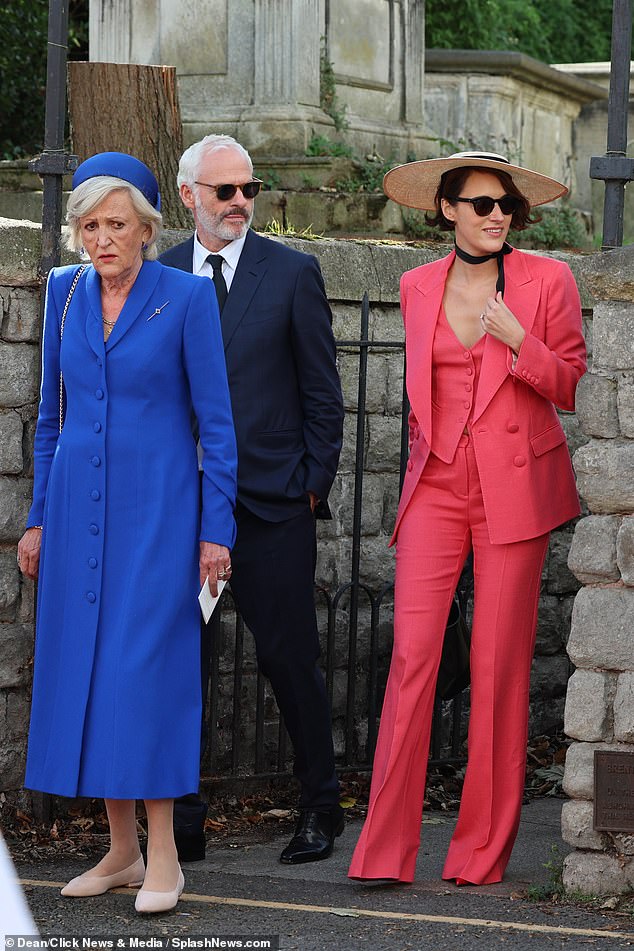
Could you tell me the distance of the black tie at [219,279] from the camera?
198 inches

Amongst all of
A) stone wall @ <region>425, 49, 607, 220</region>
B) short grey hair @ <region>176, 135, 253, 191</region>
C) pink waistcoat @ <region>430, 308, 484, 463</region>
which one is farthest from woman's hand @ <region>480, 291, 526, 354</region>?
stone wall @ <region>425, 49, 607, 220</region>

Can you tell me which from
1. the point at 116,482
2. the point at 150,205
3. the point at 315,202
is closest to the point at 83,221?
the point at 150,205

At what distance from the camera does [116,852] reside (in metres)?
4.50

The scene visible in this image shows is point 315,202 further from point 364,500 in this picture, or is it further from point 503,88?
point 503,88

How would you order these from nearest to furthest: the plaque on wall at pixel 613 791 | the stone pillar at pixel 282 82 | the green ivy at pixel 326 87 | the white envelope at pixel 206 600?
1. the white envelope at pixel 206 600
2. the plaque on wall at pixel 613 791
3. the stone pillar at pixel 282 82
4. the green ivy at pixel 326 87

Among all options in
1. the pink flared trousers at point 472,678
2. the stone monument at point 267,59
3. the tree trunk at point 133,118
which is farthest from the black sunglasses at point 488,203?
the stone monument at point 267,59

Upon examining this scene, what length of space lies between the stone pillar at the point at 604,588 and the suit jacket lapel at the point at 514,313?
0.69 ft

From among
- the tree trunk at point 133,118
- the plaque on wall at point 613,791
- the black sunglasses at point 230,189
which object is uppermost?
the tree trunk at point 133,118

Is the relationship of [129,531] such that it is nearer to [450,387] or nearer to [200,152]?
[450,387]

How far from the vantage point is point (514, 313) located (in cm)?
471

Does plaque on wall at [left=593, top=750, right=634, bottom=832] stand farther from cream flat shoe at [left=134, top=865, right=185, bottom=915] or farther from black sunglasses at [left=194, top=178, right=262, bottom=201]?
black sunglasses at [left=194, top=178, right=262, bottom=201]

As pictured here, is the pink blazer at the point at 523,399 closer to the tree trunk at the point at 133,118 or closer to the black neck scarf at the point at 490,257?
the black neck scarf at the point at 490,257

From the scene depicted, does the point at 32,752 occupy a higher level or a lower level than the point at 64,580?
lower

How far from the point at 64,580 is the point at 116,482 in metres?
0.30
